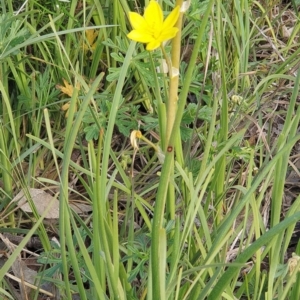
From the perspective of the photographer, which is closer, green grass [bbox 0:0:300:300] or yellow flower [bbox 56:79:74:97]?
green grass [bbox 0:0:300:300]

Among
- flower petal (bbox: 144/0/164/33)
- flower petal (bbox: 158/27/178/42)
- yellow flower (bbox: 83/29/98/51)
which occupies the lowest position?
yellow flower (bbox: 83/29/98/51)

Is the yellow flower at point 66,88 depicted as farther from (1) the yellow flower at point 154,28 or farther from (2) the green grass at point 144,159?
(1) the yellow flower at point 154,28

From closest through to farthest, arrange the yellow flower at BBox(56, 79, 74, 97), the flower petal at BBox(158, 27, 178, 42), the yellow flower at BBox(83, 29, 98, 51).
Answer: the flower petal at BBox(158, 27, 178, 42), the yellow flower at BBox(56, 79, 74, 97), the yellow flower at BBox(83, 29, 98, 51)

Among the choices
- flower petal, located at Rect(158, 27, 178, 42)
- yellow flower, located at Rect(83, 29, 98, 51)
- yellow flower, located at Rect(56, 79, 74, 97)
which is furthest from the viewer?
yellow flower, located at Rect(83, 29, 98, 51)

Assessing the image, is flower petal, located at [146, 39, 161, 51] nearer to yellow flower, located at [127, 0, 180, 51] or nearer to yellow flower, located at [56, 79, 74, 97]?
yellow flower, located at [127, 0, 180, 51]

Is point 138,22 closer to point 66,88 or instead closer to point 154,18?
point 154,18

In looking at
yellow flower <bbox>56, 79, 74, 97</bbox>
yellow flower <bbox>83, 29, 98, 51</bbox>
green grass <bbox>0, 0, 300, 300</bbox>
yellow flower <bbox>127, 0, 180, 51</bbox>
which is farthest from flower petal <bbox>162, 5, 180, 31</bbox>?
yellow flower <bbox>83, 29, 98, 51</bbox>

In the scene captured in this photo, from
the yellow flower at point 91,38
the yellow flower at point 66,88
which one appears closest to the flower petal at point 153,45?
the yellow flower at point 66,88

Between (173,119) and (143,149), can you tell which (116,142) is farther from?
(173,119)
